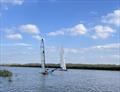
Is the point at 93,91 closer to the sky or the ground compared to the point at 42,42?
closer to the ground

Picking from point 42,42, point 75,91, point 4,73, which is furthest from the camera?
point 42,42

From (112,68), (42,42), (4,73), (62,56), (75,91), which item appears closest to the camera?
(75,91)

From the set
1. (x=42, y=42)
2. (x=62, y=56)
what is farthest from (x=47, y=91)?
(x=62, y=56)

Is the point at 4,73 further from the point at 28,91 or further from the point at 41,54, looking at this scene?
the point at 28,91

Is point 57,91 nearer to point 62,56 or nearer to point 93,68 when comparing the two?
point 62,56

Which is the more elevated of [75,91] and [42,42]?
[42,42]

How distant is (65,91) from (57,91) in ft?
3.45

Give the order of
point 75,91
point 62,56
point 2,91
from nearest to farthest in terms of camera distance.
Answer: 1. point 2,91
2. point 75,91
3. point 62,56

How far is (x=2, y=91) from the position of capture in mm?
38719

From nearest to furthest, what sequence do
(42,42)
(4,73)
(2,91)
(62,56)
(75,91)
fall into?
(2,91) → (75,91) → (4,73) → (42,42) → (62,56)

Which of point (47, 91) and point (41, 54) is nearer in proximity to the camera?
point (47, 91)

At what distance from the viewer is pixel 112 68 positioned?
145 meters

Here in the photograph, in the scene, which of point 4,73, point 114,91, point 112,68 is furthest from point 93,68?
point 114,91

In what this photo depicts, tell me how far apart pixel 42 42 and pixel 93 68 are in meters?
79.7
